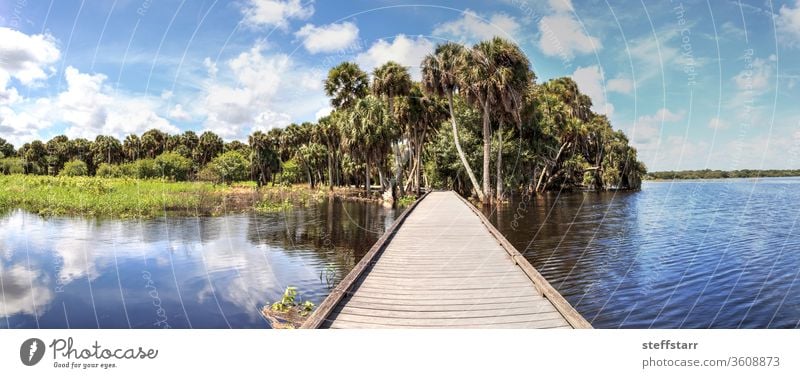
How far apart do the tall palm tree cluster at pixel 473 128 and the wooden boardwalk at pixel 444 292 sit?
25240mm

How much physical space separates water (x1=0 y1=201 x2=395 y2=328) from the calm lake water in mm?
48

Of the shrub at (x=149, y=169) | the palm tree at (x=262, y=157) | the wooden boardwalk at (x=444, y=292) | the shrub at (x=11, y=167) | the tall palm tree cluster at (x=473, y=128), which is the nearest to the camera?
the wooden boardwalk at (x=444, y=292)

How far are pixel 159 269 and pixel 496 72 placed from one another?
90.4 ft

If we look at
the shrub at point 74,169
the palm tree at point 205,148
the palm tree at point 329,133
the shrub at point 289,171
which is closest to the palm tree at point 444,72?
the palm tree at point 329,133

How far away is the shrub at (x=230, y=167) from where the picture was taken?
8050 cm

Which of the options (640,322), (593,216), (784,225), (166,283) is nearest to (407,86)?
(593,216)

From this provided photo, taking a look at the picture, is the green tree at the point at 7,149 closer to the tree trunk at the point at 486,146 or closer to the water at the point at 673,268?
the tree trunk at the point at 486,146

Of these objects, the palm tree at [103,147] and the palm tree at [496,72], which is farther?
the palm tree at [103,147]

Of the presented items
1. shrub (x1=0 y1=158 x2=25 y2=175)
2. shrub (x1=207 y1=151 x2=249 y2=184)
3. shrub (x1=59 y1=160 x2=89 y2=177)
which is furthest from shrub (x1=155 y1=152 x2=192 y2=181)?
shrub (x1=0 y1=158 x2=25 y2=175)

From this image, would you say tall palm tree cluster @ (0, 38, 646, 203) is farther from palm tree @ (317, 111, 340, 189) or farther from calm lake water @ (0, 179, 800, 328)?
calm lake water @ (0, 179, 800, 328)

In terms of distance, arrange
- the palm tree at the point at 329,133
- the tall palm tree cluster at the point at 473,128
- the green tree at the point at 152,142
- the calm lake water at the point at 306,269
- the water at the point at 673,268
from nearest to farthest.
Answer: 1. the water at the point at 673,268
2. the calm lake water at the point at 306,269
3. the tall palm tree cluster at the point at 473,128
4. the palm tree at the point at 329,133
5. the green tree at the point at 152,142
